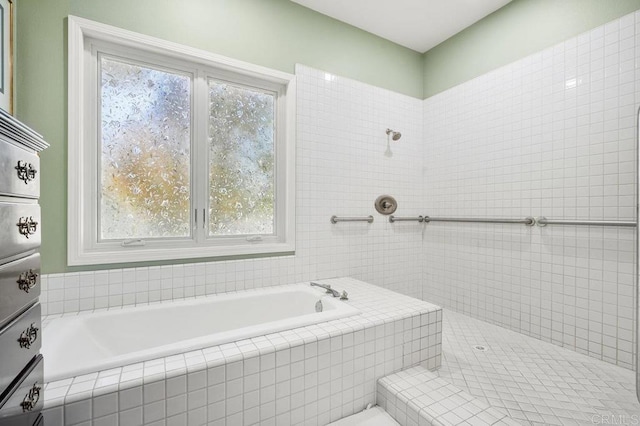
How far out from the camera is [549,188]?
215cm

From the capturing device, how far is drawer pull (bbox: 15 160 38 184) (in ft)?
2.46

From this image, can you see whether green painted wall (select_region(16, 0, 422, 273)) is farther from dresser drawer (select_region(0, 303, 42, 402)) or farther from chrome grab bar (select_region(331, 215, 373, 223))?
Result: chrome grab bar (select_region(331, 215, 373, 223))

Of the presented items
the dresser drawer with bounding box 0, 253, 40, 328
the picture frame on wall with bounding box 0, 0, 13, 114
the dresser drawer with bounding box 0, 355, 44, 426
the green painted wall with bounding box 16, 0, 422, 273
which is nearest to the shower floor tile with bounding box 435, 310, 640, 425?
the dresser drawer with bounding box 0, 355, 44, 426

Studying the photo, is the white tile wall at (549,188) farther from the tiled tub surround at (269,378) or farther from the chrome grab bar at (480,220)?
the tiled tub surround at (269,378)

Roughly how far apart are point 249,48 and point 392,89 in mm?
1442

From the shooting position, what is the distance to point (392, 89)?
9.65ft

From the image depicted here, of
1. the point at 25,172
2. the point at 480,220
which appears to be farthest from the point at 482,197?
the point at 25,172

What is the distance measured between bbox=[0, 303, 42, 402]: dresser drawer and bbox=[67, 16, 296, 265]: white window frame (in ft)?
3.68

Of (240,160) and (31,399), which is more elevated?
(240,160)

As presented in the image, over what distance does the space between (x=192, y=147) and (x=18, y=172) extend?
4.67ft

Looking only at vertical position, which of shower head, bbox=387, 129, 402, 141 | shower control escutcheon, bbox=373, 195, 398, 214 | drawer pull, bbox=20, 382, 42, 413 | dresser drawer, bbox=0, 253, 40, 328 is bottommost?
drawer pull, bbox=20, 382, 42, 413

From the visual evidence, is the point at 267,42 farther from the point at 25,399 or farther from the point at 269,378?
the point at 25,399

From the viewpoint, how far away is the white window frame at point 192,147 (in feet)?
5.60

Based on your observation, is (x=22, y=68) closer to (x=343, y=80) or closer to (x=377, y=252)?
(x=343, y=80)
